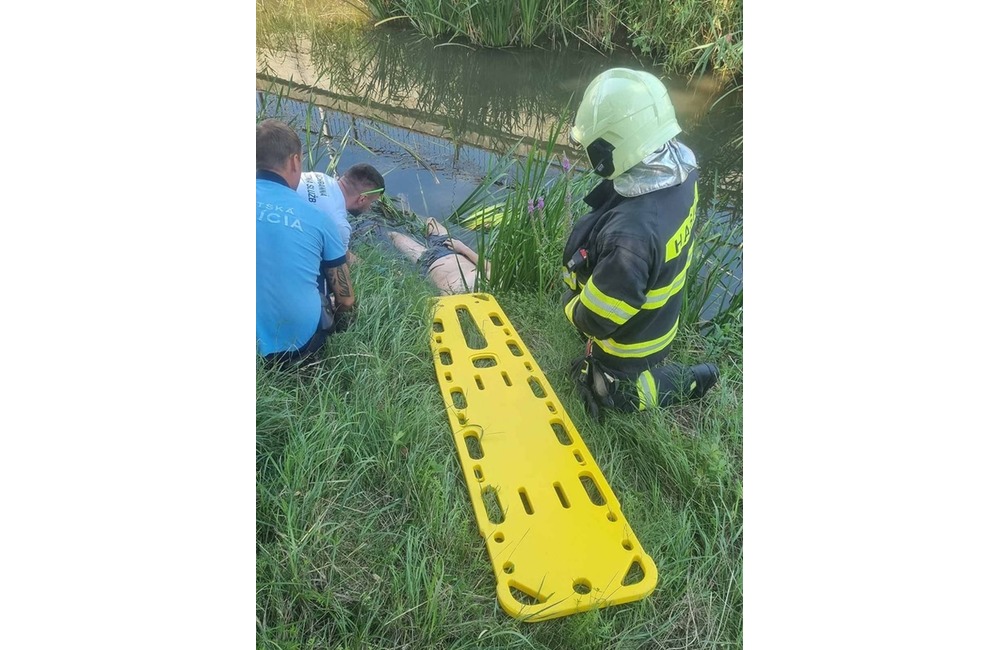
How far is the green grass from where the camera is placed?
0.96 meters

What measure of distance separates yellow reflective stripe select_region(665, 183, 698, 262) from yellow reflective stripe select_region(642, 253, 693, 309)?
1.4 inches

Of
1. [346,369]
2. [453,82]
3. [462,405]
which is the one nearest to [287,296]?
[346,369]

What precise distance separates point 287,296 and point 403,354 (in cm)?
20

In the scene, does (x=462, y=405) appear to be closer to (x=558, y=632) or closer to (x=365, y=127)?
(x=558, y=632)

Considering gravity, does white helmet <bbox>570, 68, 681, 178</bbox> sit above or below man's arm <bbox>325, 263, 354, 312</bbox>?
above

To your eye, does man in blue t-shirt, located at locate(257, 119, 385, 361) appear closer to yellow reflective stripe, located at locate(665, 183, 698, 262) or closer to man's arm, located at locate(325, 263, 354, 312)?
man's arm, located at locate(325, 263, 354, 312)

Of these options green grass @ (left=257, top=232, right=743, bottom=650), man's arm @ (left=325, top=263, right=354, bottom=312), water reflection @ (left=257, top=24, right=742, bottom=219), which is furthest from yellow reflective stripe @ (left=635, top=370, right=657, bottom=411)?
man's arm @ (left=325, top=263, right=354, bottom=312)

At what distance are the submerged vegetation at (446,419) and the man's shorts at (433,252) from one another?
1.0 inches

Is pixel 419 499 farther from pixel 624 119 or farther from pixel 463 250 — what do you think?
pixel 624 119

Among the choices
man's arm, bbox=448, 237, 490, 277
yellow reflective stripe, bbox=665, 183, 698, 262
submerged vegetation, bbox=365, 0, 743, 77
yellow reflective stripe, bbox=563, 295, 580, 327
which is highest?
submerged vegetation, bbox=365, 0, 743, 77

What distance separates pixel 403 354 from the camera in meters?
1.18

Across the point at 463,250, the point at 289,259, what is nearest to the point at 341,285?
the point at 289,259

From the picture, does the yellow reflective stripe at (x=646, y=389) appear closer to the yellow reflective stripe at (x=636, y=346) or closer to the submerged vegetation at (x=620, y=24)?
the yellow reflective stripe at (x=636, y=346)

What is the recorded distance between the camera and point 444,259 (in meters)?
1.23
